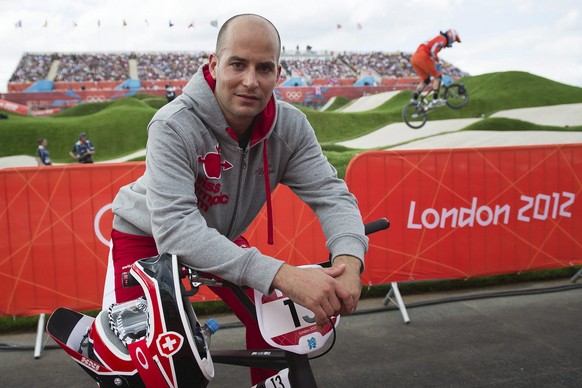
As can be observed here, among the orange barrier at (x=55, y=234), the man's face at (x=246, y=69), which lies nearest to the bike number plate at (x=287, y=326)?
the man's face at (x=246, y=69)

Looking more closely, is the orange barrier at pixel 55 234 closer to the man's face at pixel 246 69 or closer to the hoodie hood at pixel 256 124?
the hoodie hood at pixel 256 124

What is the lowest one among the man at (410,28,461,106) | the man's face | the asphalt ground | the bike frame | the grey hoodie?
the asphalt ground

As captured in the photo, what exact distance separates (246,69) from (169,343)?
0.91 m

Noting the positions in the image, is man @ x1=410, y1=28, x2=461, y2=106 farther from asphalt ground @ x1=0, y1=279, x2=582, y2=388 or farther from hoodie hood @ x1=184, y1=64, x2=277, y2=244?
hoodie hood @ x1=184, y1=64, x2=277, y2=244

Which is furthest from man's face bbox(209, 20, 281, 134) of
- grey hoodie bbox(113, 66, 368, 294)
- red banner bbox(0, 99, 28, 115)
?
red banner bbox(0, 99, 28, 115)

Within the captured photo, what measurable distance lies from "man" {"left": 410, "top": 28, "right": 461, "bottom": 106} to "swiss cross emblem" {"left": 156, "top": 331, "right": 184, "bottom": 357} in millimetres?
16149

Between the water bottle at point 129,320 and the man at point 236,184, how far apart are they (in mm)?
198

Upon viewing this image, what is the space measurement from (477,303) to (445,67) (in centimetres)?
6483

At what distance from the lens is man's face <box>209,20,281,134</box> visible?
1735 millimetres

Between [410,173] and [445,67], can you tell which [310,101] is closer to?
[445,67]

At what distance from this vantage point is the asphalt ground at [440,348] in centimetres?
380

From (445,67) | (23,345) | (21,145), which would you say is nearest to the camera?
(23,345)

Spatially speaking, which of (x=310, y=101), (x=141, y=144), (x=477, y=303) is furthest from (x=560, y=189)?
(x=310, y=101)

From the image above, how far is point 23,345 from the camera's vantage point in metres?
4.65
